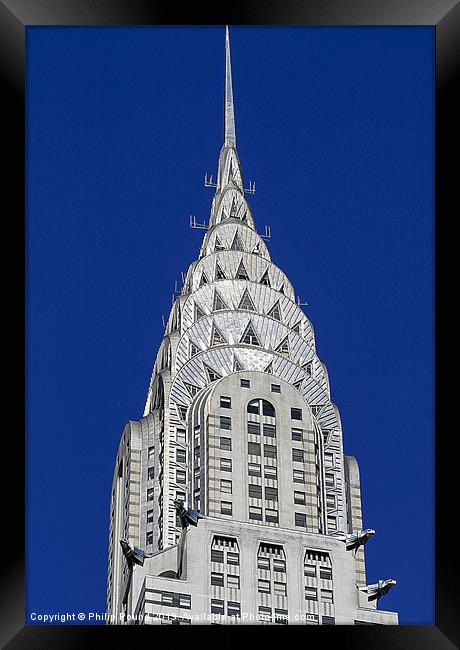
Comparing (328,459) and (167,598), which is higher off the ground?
(328,459)

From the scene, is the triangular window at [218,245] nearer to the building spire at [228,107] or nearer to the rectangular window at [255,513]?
the building spire at [228,107]

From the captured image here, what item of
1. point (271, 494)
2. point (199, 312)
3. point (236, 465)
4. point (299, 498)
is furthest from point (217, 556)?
point (199, 312)

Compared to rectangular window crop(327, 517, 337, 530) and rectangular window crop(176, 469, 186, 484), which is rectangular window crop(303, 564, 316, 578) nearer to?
rectangular window crop(327, 517, 337, 530)

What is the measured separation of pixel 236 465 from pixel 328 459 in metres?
5.67

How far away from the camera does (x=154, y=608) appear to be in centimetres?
7194

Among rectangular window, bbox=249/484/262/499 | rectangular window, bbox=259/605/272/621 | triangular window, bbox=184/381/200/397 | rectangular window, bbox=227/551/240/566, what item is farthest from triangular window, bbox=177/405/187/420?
rectangular window, bbox=259/605/272/621

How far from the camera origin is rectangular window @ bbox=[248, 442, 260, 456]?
3351 inches

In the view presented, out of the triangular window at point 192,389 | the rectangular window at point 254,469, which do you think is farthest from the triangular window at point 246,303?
the rectangular window at point 254,469

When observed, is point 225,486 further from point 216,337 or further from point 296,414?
point 216,337

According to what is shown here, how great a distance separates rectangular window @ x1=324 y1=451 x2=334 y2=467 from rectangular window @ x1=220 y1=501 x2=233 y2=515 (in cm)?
727
